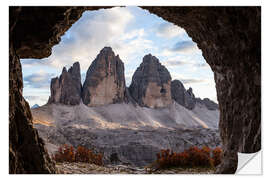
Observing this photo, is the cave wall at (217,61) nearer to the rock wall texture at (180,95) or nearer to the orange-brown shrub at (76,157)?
the orange-brown shrub at (76,157)

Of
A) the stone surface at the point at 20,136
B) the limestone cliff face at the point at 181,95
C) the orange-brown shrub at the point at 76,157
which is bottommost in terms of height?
the orange-brown shrub at the point at 76,157

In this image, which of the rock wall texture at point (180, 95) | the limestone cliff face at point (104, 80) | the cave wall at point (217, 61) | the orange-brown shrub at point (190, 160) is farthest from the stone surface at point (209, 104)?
the cave wall at point (217, 61)

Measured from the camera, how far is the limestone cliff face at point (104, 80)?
57156 mm

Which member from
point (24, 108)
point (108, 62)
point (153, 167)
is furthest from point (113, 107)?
point (24, 108)

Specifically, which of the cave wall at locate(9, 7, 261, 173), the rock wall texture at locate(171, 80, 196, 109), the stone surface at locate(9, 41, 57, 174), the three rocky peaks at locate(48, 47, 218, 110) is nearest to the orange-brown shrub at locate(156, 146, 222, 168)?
the cave wall at locate(9, 7, 261, 173)

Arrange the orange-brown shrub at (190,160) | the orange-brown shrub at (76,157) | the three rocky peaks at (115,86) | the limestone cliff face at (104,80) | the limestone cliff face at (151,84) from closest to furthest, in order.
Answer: the orange-brown shrub at (190,160), the orange-brown shrub at (76,157), the three rocky peaks at (115,86), the limestone cliff face at (104,80), the limestone cliff face at (151,84)

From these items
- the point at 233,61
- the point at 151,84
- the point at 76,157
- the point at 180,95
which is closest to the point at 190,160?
the point at 76,157

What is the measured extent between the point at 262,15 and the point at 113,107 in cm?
5766

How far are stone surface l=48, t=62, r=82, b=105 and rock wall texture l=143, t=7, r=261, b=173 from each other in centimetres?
4926

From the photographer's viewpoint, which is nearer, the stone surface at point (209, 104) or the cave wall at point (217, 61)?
the cave wall at point (217, 61)

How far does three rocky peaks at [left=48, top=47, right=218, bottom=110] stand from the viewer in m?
53.3

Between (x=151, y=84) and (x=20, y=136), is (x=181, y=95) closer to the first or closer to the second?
(x=151, y=84)

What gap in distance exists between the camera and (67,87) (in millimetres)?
52781
